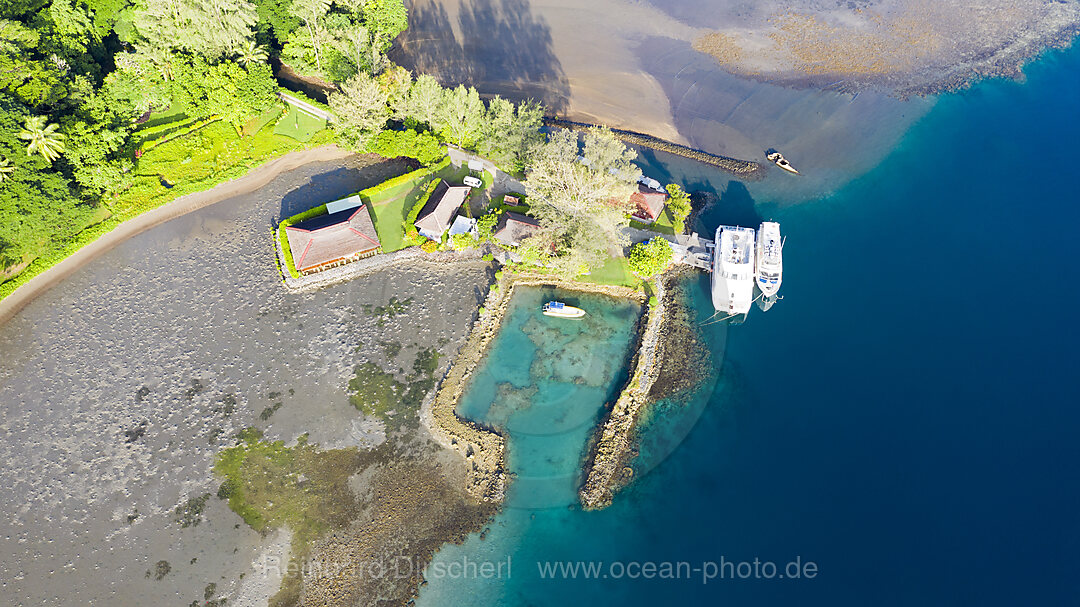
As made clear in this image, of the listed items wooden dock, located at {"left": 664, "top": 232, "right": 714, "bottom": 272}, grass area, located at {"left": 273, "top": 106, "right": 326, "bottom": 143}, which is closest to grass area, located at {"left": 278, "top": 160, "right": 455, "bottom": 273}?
grass area, located at {"left": 273, "top": 106, "right": 326, "bottom": 143}

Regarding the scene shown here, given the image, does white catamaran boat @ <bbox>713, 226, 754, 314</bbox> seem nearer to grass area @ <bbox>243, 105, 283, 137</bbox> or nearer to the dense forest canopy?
the dense forest canopy

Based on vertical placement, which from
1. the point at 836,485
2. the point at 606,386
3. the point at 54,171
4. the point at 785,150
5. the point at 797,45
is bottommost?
the point at 836,485

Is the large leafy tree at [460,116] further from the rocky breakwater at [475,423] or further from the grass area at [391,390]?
the grass area at [391,390]

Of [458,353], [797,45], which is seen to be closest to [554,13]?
[797,45]

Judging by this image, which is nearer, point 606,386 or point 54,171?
point 606,386

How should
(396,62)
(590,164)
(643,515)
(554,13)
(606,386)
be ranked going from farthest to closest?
(554,13) → (396,62) → (590,164) → (606,386) → (643,515)

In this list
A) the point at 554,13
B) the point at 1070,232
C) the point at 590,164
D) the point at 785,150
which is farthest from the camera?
the point at 554,13

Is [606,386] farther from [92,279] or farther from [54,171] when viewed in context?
[54,171]

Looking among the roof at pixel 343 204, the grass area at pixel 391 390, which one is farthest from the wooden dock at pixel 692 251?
the roof at pixel 343 204
